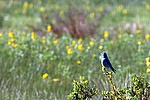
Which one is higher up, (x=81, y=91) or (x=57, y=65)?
(x=57, y=65)

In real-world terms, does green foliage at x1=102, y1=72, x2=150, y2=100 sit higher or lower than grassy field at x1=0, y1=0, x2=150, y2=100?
lower

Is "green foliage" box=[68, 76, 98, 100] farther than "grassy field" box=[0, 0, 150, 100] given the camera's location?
No

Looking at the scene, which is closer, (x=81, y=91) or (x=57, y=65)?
(x=81, y=91)

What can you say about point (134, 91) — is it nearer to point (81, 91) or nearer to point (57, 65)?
point (81, 91)

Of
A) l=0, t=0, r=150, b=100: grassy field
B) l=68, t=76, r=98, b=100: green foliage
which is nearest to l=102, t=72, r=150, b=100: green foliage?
l=68, t=76, r=98, b=100: green foliage

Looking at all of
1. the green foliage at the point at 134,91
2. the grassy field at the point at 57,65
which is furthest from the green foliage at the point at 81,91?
the grassy field at the point at 57,65

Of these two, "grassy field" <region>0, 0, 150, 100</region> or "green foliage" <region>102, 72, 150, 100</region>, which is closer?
"green foliage" <region>102, 72, 150, 100</region>

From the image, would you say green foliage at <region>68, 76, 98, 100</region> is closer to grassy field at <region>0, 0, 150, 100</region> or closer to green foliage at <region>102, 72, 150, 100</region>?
green foliage at <region>102, 72, 150, 100</region>

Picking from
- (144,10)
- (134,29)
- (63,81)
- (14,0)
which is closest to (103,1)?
(144,10)

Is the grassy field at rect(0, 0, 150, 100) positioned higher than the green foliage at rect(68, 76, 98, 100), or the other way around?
the grassy field at rect(0, 0, 150, 100)

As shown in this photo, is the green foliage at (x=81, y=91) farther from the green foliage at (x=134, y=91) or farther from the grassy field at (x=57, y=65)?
the grassy field at (x=57, y=65)

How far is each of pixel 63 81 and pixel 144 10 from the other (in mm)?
7765

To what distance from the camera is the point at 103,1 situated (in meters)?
13.3

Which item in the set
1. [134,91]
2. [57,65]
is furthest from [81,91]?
[57,65]
